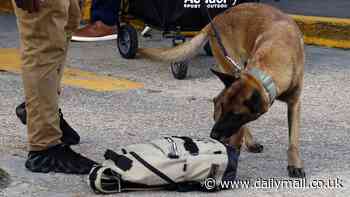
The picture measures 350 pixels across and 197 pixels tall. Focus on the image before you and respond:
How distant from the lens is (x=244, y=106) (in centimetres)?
473

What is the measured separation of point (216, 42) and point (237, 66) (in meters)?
0.42

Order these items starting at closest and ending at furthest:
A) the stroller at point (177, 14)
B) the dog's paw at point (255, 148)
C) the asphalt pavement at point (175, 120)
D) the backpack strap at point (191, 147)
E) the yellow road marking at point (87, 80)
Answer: the backpack strap at point (191, 147), the asphalt pavement at point (175, 120), the dog's paw at point (255, 148), the yellow road marking at point (87, 80), the stroller at point (177, 14)

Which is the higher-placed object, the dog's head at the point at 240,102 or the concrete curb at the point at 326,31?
the dog's head at the point at 240,102

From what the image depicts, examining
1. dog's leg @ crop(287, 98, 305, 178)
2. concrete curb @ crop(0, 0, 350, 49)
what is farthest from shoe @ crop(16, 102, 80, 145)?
concrete curb @ crop(0, 0, 350, 49)

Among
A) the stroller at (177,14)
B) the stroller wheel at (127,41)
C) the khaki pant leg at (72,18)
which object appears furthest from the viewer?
the stroller wheel at (127,41)

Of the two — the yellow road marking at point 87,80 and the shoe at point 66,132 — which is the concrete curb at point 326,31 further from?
the shoe at point 66,132

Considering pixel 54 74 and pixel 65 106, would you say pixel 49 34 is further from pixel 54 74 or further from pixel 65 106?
pixel 65 106

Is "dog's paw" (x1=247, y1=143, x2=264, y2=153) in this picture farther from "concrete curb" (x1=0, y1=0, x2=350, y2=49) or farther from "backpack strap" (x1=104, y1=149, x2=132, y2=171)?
"concrete curb" (x1=0, y1=0, x2=350, y2=49)

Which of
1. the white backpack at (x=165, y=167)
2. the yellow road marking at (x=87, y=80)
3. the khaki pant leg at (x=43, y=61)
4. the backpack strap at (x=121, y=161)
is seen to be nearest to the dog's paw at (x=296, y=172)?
the white backpack at (x=165, y=167)

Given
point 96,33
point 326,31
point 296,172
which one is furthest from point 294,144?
point 96,33

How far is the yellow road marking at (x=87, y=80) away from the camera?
297 inches

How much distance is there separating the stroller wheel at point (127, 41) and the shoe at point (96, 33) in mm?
657

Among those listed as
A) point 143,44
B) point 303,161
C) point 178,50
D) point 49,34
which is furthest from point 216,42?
point 143,44

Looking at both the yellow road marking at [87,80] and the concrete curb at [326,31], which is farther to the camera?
the concrete curb at [326,31]
